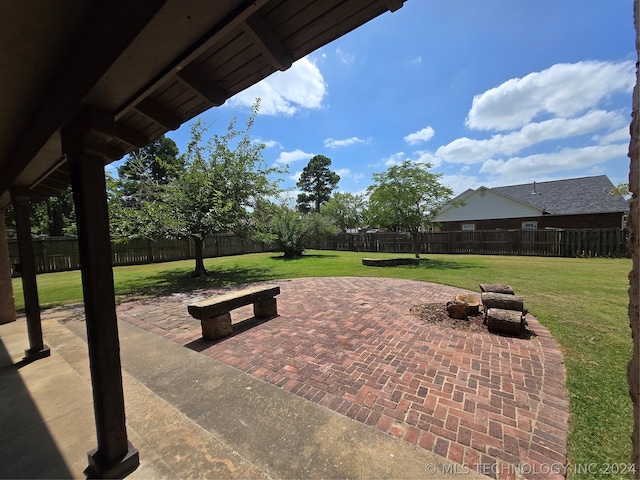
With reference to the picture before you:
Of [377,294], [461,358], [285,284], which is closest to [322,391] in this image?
[461,358]

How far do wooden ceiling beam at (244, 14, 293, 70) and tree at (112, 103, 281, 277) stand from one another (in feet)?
25.5

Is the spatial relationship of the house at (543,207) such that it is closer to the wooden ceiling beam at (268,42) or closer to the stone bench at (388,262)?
the stone bench at (388,262)

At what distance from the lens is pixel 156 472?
181 centimetres

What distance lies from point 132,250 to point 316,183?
103ft

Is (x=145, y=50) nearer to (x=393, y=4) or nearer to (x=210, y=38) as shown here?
(x=210, y=38)

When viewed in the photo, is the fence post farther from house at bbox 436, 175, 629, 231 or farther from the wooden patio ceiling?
house at bbox 436, 175, 629, 231

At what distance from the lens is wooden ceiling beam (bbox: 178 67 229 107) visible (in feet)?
5.23

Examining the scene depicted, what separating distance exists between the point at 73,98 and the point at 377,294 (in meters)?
6.45

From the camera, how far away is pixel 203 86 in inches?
66.5

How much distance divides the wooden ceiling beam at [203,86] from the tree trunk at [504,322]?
4.82 metres

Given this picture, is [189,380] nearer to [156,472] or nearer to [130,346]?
[156,472]

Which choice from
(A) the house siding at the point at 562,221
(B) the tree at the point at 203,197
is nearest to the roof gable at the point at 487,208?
(A) the house siding at the point at 562,221

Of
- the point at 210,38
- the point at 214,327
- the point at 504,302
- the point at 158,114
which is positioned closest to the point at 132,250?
the point at 214,327

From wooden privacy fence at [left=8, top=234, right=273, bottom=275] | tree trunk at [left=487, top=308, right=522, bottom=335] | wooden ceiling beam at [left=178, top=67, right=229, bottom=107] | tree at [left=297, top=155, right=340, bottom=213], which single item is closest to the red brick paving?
tree trunk at [left=487, top=308, right=522, bottom=335]
